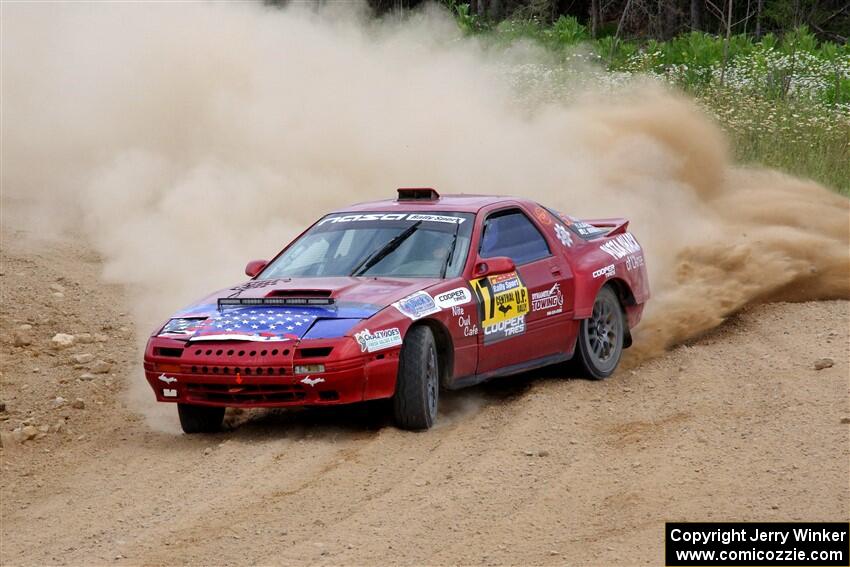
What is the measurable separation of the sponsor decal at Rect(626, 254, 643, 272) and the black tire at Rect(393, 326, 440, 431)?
112 inches

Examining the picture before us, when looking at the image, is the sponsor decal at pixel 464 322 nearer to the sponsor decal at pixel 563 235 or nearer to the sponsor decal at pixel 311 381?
the sponsor decal at pixel 311 381

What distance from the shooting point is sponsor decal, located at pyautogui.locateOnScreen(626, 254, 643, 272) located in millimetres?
10688

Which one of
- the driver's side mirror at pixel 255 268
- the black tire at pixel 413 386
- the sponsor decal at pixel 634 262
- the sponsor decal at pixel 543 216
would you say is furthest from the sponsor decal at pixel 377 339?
the sponsor decal at pixel 634 262

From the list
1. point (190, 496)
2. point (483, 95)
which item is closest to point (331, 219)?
point (190, 496)

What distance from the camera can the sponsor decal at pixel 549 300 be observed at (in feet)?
31.2

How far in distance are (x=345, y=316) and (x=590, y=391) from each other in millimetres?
2211

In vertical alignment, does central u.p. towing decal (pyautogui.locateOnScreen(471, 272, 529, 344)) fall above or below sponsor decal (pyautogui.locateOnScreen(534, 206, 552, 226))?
below

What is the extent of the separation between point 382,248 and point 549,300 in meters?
1.24

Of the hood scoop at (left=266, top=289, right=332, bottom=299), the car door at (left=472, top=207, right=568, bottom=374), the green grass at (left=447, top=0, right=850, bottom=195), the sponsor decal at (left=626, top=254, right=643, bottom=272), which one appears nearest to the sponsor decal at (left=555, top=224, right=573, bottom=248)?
the car door at (left=472, top=207, right=568, bottom=374)

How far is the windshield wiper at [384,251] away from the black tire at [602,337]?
1.48m

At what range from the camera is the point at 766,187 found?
1531cm

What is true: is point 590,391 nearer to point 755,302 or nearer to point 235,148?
point 755,302

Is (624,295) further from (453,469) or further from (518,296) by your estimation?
(453,469)

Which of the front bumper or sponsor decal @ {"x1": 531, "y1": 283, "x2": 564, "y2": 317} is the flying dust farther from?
the front bumper
